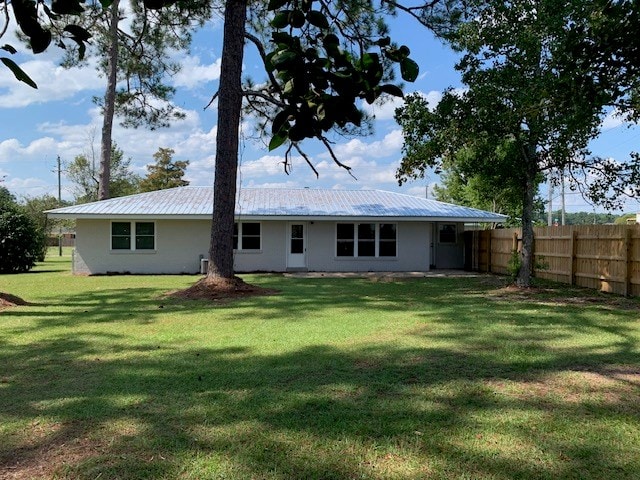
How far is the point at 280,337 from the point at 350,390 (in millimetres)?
2527

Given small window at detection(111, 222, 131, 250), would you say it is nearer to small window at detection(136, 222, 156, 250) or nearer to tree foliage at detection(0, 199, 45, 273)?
small window at detection(136, 222, 156, 250)

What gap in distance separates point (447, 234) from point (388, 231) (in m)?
3.34

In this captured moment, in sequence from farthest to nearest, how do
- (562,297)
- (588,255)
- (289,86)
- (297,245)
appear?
(297,245)
(588,255)
(562,297)
(289,86)

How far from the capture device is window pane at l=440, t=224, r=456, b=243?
2156 centimetres

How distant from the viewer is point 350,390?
170 inches

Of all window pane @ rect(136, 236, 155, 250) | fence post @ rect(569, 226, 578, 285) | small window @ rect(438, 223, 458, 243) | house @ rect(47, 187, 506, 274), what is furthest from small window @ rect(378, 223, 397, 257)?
window pane @ rect(136, 236, 155, 250)

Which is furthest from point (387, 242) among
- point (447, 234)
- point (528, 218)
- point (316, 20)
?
point (316, 20)

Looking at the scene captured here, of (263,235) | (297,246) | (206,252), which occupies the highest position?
(263,235)

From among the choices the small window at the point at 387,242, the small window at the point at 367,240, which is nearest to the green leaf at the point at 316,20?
the small window at the point at 367,240

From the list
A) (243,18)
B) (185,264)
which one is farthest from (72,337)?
(185,264)

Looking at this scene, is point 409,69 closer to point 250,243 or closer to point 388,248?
point 250,243

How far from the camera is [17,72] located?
183cm

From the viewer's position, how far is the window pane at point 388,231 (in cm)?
1991

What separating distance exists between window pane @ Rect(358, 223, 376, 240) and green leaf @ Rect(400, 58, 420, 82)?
17.8 metres
